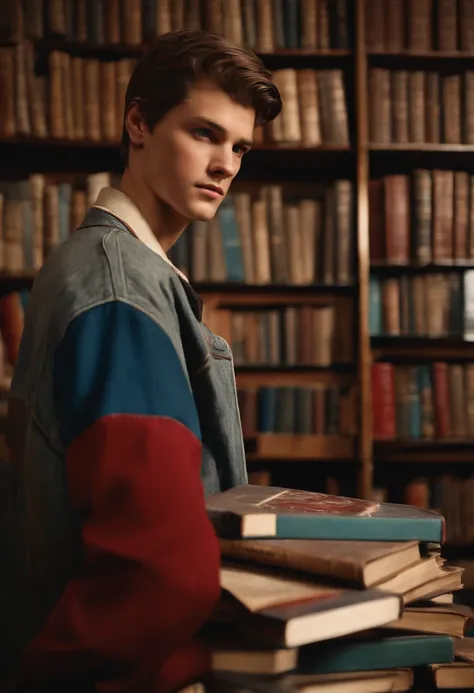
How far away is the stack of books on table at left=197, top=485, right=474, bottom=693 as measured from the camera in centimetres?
54

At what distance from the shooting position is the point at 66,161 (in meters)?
2.90

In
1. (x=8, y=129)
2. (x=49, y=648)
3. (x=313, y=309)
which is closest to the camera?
(x=49, y=648)

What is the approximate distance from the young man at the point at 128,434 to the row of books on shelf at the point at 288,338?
1921 millimetres

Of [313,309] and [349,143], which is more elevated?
[349,143]

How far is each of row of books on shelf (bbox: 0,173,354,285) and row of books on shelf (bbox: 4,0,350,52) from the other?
511 mm

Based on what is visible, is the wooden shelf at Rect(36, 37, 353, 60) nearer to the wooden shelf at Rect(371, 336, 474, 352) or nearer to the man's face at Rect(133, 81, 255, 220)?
the wooden shelf at Rect(371, 336, 474, 352)

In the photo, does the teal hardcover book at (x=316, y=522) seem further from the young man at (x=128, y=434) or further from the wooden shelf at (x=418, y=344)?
the wooden shelf at (x=418, y=344)

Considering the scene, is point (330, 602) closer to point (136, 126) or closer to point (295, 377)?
point (136, 126)

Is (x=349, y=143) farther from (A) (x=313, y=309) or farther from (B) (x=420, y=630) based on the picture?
(B) (x=420, y=630)

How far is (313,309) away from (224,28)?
107cm

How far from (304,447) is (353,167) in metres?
1.10

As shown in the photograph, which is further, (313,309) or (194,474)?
(313,309)

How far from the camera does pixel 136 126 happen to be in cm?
91

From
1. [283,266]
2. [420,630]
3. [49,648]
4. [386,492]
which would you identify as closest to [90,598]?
[49,648]
